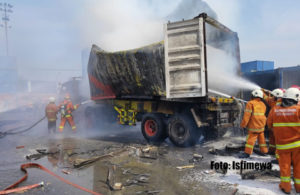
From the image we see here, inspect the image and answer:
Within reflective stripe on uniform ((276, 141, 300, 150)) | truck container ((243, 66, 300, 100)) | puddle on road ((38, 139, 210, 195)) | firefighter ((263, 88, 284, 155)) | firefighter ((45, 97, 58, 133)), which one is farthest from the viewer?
firefighter ((45, 97, 58, 133))

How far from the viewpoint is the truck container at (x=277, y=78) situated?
872 cm

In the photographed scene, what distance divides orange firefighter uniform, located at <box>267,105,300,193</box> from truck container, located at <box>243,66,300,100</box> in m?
6.17

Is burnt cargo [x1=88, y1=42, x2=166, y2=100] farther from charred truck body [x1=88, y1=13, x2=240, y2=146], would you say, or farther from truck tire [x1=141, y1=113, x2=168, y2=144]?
truck tire [x1=141, y1=113, x2=168, y2=144]

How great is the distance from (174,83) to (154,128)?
1742mm

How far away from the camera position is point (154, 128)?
7.29 meters

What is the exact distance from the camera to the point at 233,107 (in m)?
6.85

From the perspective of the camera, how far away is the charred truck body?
593cm

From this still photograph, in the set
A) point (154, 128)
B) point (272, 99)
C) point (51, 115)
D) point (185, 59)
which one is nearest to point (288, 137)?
point (272, 99)

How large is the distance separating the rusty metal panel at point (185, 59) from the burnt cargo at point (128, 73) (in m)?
0.27

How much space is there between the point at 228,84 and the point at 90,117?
5.92m

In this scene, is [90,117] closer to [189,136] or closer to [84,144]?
[84,144]

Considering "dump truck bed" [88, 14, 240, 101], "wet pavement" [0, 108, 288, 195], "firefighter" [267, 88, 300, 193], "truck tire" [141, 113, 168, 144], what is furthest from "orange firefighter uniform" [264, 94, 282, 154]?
"truck tire" [141, 113, 168, 144]

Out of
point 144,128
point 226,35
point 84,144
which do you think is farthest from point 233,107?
point 84,144

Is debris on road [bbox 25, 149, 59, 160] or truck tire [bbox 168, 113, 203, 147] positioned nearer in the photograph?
debris on road [bbox 25, 149, 59, 160]
